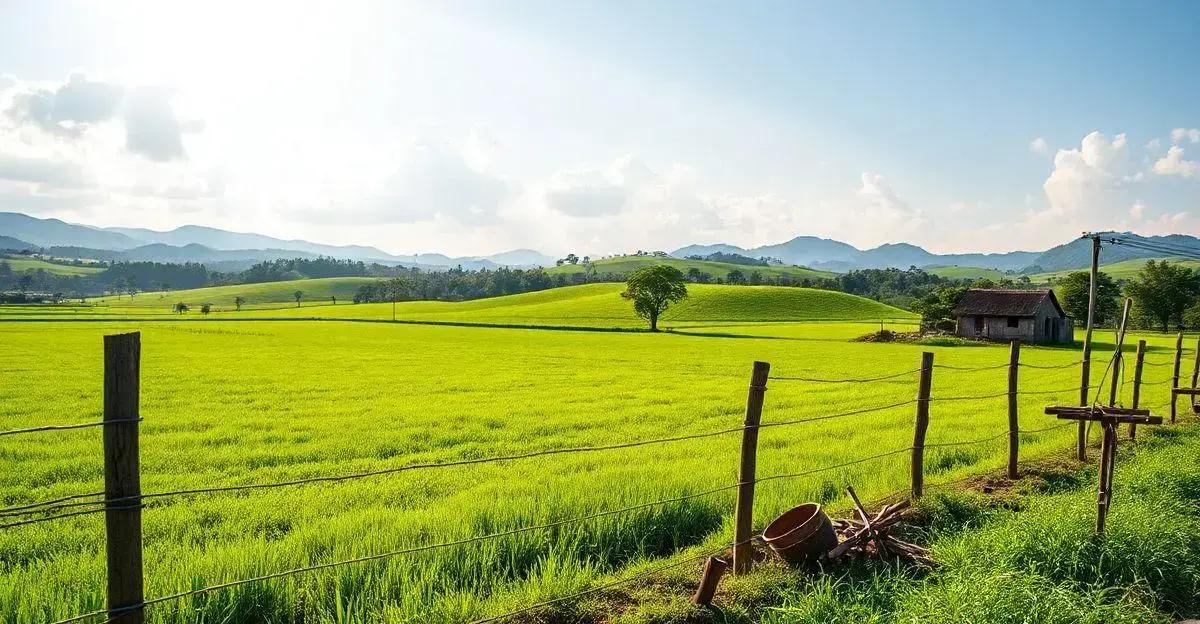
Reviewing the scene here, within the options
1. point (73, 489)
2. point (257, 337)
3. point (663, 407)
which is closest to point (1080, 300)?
point (663, 407)

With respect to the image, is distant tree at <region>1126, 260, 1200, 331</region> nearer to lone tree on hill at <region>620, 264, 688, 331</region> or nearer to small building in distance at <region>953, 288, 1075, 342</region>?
small building in distance at <region>953, 288, 1075, 342</region>

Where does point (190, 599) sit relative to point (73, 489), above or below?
above

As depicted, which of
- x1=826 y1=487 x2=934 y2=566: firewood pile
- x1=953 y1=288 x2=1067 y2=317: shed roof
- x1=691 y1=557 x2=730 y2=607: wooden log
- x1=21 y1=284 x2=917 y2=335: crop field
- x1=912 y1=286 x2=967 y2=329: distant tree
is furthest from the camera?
x1=21 y1=284 x2=917 y2=335: crop field

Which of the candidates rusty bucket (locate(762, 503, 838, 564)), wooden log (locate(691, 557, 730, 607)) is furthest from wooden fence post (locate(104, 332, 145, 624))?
rusty bucket (locate(762, 503, 838, 564))

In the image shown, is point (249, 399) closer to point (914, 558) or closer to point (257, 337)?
point (914, 558)

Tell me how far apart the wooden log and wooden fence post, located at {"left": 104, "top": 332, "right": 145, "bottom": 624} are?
4.37 meters

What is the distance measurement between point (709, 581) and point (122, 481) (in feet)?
15.3

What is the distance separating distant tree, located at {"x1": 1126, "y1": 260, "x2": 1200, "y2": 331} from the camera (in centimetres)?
8656

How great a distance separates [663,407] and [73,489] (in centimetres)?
1414

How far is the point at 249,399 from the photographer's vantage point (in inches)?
854

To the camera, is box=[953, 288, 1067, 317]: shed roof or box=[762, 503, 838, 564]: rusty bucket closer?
box=[762, 503, 838, 564]: rusty bucket

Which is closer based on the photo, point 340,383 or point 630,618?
point 630,618

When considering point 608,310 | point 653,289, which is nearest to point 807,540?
point 653,289

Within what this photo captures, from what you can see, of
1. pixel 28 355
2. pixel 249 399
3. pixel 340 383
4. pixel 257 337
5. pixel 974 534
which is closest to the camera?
pixel 974 534
